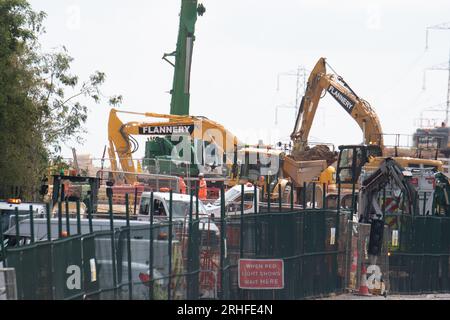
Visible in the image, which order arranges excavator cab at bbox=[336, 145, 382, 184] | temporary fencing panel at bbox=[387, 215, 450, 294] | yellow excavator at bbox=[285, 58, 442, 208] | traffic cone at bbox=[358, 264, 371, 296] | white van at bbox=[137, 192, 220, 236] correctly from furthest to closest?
yellow excavator at bbox=[285, 58, 442, 208] < excavator cab at bbox=[336, 145, 382, 184] < temporary fencing panel at bbox=[387, 215, 450, 294] < white van at bbox=[137, 192, 220, 236] < traffic cone at bbox=[358, 264, 371, 296]

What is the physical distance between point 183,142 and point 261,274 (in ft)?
98.6

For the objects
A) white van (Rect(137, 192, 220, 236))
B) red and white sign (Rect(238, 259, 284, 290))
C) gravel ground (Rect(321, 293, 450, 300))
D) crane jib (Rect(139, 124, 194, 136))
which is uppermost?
crane jib (Rect(139, 124, 194, 136))

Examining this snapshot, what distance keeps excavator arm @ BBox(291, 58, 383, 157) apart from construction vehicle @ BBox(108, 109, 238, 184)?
309cm

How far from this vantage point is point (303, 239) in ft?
79.9

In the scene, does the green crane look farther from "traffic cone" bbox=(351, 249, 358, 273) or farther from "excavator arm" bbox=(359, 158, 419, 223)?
"traffic cone" bbox=(351, 249, 358, 273)

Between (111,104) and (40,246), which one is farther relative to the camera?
(111,104)

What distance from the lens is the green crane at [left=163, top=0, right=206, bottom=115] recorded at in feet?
186

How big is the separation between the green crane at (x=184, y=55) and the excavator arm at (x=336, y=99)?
6696 mm

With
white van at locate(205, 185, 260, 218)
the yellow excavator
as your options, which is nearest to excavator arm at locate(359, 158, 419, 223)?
white van at locate(205, 185, 260, 218)

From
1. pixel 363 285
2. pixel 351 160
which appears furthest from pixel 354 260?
pixel 351 160

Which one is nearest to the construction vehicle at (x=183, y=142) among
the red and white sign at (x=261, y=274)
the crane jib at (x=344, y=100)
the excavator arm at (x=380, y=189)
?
the crane jib at (x=344, y=100)
